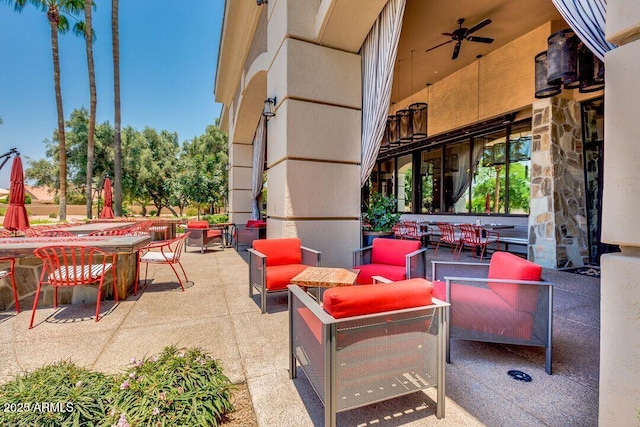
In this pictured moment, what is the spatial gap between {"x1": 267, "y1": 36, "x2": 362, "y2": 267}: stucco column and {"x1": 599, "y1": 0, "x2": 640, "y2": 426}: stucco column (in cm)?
365

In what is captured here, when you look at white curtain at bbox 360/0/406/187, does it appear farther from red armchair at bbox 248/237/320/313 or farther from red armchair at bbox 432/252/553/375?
red armchair at bbox 432/252/553/375

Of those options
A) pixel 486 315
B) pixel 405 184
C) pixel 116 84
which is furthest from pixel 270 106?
pixel 116 84

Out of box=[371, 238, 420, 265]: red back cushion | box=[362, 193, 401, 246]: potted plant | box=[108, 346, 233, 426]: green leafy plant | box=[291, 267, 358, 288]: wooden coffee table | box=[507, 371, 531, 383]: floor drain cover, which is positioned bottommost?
box=[507, 371, 531, 383]: floor drain cover

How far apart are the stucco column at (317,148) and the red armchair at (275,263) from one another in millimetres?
519

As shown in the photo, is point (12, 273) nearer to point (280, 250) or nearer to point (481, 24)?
point (280, 250)

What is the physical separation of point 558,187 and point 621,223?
19.2 ft

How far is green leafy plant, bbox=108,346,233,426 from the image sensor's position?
1535 millimetres

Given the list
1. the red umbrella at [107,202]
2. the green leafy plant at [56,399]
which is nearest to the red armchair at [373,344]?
the green leafy plant at [56,399]

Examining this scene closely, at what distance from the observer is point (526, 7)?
19.4 feet

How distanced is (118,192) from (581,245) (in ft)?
48.0

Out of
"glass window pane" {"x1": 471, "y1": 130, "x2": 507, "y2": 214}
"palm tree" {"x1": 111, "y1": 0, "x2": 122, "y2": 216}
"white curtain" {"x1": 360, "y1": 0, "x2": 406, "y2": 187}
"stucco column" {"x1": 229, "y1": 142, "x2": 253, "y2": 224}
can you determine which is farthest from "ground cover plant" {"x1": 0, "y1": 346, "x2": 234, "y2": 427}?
"palm tree" {"x1": 111, "y1": 0, "x2": 122, "y2": 216}

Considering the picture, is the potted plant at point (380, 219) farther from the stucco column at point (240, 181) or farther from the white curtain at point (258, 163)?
the stucco column at point (240, 181)

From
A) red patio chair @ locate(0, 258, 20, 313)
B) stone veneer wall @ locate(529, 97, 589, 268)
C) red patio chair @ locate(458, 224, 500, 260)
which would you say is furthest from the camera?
red patio chair @ locate(458, 224, 500, 260)

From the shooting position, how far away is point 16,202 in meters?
4.84
